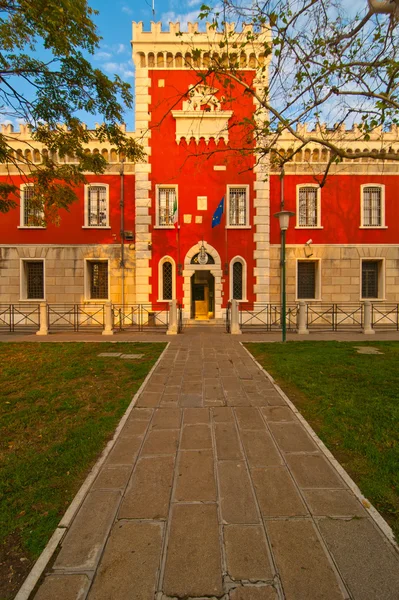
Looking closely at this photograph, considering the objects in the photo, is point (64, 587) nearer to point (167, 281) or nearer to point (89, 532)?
point (89, 532)

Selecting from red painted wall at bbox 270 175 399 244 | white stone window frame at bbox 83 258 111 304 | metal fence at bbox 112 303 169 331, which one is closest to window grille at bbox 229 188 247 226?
red painted wall at bbox 270 175 399 244

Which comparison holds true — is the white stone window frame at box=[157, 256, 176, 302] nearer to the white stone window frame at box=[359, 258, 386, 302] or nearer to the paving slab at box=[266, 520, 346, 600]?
the white stone window frame at box=[359, 258, 386, 302]

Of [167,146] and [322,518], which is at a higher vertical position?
[167,146]

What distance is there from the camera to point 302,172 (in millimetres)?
16984

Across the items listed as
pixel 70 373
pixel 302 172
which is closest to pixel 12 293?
pixel 70 373

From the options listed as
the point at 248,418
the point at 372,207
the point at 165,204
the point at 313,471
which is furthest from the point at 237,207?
the point at 313,471

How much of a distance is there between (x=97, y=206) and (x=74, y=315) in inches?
241

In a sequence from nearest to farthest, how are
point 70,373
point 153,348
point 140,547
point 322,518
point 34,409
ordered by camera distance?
point 140,547, point 322,518, point 34,409, point 70,373, point 153,348

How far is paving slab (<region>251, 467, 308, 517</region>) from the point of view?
247cm

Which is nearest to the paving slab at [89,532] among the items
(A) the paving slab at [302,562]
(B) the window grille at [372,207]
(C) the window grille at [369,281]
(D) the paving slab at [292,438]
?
(A) the paving slab at [302,562]

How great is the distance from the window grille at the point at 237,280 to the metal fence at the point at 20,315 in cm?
1065

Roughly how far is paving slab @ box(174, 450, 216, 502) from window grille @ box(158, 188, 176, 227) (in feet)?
47.8

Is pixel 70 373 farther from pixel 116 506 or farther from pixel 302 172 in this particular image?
pixel 302 172

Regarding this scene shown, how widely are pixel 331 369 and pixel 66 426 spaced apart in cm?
554
